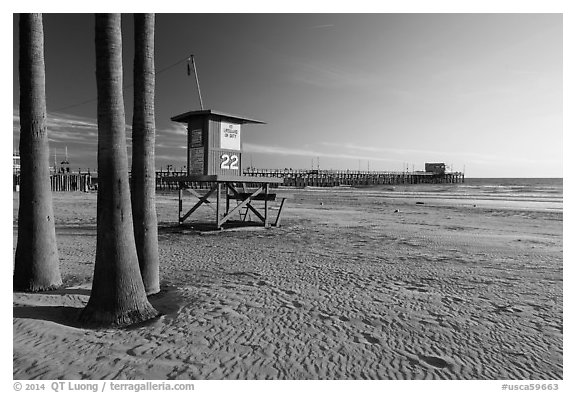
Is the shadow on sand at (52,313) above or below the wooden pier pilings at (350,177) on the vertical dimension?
below

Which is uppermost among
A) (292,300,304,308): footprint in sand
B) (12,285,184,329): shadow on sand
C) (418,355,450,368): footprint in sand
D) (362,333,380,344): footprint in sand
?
(12,285,184,329): shadow on sand

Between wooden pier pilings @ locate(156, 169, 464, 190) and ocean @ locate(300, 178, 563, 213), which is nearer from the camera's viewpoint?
ocean @ locate(300, 178, 563, 213)

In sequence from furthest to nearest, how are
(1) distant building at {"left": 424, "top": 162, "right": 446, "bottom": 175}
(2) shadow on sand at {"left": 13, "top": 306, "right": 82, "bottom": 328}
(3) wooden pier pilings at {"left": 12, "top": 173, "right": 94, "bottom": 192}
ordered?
(1) distant building at {"left": 424, "top": 162, "right": 446, "bottom": 175} → (3) wooden pier pilings at {"left": 12, "top": 173, "right": 94, "bottom": 192} → (2) shadow on sand at {"left": 13, "top": 306, "right": 82, "bottom": 328}

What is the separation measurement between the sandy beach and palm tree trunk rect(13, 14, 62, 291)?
0.47 meters

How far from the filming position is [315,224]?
51.0 ft

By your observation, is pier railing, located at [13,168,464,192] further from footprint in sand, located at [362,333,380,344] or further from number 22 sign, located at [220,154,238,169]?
footprint in sand, located at [362,333,380,344]

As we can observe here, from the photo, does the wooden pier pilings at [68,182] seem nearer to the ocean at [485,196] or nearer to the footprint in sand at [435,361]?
the ocean at [485,196]

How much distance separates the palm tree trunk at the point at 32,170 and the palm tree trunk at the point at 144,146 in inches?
61.7

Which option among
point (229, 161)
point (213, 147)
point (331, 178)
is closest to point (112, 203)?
point (213, 147)

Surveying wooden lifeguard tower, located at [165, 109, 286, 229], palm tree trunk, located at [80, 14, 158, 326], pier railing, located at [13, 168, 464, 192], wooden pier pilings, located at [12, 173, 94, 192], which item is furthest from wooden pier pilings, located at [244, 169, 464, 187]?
palm tree trunk, located at [80, 14, 158, 326]

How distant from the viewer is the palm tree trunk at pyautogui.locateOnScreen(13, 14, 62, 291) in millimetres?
5688

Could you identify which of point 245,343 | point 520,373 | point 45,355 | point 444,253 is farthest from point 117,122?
point 444,253

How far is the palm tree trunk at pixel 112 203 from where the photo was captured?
14.4 feet

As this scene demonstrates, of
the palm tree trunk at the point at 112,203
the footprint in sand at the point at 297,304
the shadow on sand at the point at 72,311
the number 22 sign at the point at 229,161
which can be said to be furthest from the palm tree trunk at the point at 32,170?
the number 22 sign at the point at 229,161
